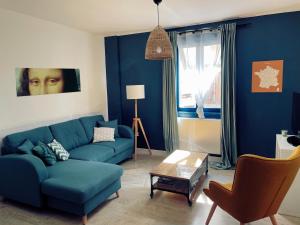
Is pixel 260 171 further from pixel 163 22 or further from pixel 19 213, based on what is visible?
pixel 163 22

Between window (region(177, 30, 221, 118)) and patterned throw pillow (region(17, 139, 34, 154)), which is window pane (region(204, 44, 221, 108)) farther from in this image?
patterned throw pillow (region(17, 139, 34, 154))

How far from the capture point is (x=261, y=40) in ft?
12.8

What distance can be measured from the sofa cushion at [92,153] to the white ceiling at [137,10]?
2.08 m

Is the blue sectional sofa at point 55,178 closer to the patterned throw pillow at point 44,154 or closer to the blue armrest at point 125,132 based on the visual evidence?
the patterned throw pillow at point 44,154

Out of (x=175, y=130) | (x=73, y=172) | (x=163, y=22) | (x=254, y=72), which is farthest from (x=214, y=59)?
(x=73, y=172)

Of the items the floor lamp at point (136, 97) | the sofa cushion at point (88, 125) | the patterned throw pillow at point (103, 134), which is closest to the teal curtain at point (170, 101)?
the floor lamp at point (136, 97)

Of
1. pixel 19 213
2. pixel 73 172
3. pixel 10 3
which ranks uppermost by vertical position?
pixel 10 3

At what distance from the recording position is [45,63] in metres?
4.02

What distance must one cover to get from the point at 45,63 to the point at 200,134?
3.00m

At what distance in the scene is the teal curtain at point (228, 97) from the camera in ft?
13.2

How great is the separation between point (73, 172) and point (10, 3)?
2.27m

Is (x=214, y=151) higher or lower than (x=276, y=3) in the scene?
lower

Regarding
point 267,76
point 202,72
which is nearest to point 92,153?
point 202,72

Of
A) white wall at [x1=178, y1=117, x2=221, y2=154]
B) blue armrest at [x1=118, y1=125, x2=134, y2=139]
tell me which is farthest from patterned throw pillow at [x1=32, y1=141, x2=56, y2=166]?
white wall at [x1=178, y1=117, x2=221, y2=154]
